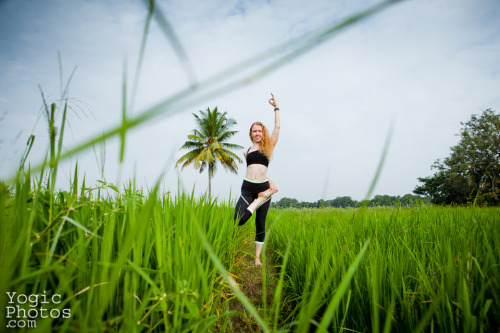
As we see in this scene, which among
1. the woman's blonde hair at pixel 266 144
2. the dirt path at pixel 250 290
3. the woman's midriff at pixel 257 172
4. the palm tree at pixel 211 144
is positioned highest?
the palm tree at pixel 211 144

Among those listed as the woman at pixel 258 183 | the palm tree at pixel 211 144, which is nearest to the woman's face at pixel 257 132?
the woman at pixel 258 183

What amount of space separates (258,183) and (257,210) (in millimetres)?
354

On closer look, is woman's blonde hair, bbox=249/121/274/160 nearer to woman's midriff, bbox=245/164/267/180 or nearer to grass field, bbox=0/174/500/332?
woman's midriff, bbox=245/164/267/180

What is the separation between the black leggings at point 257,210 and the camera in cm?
294

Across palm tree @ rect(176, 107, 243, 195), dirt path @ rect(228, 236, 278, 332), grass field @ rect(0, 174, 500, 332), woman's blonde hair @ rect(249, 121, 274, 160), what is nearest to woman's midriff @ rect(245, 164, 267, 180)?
woman's blonde hair @ rect(249, 121, 274, 160)

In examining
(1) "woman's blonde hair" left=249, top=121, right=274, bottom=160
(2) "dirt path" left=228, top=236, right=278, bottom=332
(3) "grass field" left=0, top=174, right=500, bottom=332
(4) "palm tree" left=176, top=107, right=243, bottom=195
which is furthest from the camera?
(4) "palm tree" left=176, top=107, right=243, bottom=195

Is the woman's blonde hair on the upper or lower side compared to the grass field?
upper

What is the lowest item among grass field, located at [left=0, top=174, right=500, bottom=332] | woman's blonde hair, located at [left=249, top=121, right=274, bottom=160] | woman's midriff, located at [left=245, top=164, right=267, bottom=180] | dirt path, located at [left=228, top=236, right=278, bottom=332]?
dirt path, located at [left=228, top=236, right=278, bottom=332]

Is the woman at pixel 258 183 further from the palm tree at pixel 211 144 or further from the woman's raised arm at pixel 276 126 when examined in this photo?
the palm tree at pixel 211 144

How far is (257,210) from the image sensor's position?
9.81ft

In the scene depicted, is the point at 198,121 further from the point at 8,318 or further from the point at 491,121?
the point at 491,121

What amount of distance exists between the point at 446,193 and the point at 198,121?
81.9 feet

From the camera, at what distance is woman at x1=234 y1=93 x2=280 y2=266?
291 centimetres

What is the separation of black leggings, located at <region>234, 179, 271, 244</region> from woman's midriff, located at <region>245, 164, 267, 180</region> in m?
0.09
